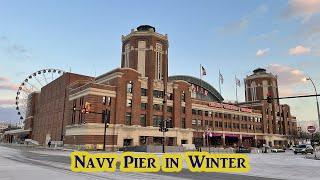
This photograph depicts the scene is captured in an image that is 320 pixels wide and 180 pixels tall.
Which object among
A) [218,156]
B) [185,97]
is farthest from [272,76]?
[218,156]

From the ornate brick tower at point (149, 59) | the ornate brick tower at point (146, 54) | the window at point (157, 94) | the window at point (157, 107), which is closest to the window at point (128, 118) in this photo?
the ornate brick tower at point (149, 59)

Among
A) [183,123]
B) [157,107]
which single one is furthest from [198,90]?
[157,107]

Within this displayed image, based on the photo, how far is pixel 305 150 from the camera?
57094 mm

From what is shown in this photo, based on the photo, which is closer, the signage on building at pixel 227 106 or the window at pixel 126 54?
the window at pixel 126 54

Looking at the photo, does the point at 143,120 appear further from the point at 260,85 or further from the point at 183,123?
the point at 260,85

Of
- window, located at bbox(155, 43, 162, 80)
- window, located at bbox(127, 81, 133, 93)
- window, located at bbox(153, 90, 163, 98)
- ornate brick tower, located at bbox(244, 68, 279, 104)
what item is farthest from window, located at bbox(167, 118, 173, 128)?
ornate brick tower, located at bbox(244, 68, 279, 104)

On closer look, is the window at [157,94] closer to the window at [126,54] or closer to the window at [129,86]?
the window at [129,86]

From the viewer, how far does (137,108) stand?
238 ft

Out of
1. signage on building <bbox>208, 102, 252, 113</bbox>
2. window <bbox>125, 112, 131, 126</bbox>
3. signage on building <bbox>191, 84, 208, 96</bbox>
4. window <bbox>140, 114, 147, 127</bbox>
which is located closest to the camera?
window <bbox>125, 112, 131, 126</bbox>

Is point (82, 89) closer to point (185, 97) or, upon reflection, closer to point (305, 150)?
point (185, 97)

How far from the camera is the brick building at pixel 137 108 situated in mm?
67938

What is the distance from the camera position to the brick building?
6794cm

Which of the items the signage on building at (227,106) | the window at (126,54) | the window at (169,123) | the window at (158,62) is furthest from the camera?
the signage on building at (227,106)

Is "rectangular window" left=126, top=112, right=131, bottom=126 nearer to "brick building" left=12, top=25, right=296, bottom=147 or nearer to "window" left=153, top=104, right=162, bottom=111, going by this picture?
"brick building" left=12, top=25, right=296, bottom=147
